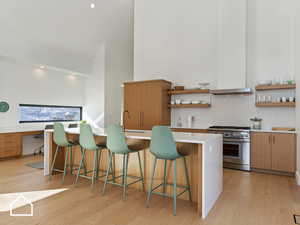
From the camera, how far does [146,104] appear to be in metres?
5.64

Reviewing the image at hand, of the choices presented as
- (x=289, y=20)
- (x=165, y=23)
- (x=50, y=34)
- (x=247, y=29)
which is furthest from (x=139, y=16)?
(x=289, y=20)

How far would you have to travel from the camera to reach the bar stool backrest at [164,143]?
2.56 meters

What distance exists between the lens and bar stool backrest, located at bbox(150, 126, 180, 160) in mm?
2559

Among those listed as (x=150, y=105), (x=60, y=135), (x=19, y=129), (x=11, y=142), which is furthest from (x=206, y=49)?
(x=11, y=142)

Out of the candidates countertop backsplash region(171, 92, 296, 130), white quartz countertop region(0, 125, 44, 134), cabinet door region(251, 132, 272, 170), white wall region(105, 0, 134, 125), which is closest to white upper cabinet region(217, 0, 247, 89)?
countertop backsplash region(171, 92, 296, 130)

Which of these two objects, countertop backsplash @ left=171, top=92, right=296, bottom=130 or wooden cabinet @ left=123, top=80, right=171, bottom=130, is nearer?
countertop backsplash @ left=171, top=92, right=296, bottom=130

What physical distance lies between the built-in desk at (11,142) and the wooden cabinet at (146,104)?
2.85 m

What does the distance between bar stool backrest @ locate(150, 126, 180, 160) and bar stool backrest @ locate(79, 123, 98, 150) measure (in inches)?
45.3

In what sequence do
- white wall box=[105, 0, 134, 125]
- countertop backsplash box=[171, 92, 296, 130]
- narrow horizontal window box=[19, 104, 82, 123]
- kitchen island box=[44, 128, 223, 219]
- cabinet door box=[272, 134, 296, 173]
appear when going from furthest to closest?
white wall box=[105, 0, 134, 125] → narrow horizontal window box=[19, 104, 82, 123] → countertop backsplash box=[171, 92, 296, 130] → cabinet door box=[272, 134, 296, 173] → kitchen island box=[44, 128, 223, 219]

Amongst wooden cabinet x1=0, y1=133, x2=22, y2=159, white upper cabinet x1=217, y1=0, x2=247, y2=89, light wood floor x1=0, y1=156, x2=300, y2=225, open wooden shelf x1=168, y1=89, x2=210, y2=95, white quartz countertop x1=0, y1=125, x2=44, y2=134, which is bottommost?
light wood floor x1=0, y1=156, x2=300, y2=225

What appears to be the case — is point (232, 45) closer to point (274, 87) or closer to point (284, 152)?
point (274, 87)

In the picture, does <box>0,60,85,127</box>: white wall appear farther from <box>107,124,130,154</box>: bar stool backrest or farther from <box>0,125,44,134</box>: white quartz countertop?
<box>107,124,130,154</box>: bar stool backrest

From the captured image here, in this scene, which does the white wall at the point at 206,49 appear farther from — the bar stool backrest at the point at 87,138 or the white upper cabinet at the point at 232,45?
the bar stool backrest at the point at 87,138

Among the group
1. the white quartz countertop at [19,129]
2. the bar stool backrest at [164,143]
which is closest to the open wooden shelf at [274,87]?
the bar stool backrest at [164,143]
